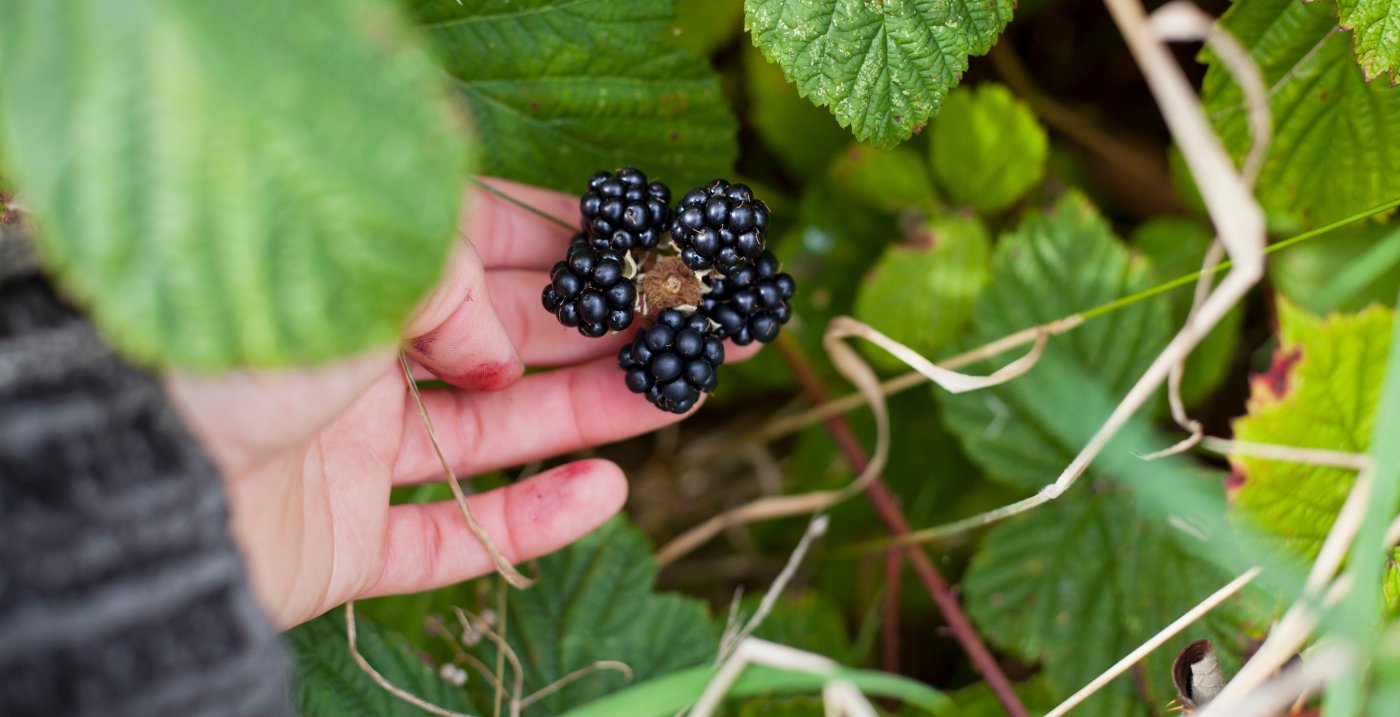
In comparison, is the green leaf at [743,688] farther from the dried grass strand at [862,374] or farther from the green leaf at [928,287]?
the green leaf at [928,287]

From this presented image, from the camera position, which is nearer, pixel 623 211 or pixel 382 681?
pixel 623 211

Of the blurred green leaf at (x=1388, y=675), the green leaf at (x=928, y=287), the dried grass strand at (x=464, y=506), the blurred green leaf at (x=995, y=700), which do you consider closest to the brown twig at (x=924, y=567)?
the blurred green leaf at (x=995, y=700)

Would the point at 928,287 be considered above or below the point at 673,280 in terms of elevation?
below

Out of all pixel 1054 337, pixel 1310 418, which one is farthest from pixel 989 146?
pixel 1310 418

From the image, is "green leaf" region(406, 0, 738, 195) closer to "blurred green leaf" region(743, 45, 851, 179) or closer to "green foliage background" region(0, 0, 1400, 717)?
"green foliage background" region(0, 0, 1400, 717)

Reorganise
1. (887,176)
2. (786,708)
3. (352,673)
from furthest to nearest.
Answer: (887,176), (786,708), (352,673)

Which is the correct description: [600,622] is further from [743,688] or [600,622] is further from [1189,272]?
[1189,272]

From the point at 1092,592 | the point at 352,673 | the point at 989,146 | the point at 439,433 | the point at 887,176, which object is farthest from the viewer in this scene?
the point at 887,176
